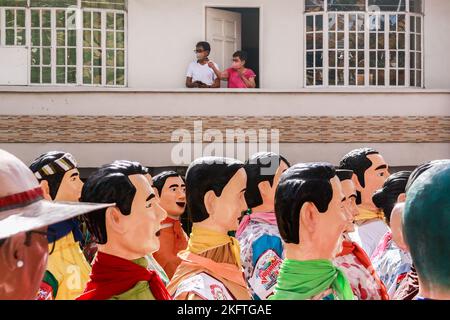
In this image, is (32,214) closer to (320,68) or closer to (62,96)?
(62,96)

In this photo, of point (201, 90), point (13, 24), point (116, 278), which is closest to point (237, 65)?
point (201, 90)

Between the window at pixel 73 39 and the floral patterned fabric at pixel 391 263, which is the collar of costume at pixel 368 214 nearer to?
the floral patterned fabric at pixel 391 263


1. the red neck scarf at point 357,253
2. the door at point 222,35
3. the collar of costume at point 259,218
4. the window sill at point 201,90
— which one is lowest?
the red neck scarf at point 357,253

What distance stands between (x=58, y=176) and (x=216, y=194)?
6.82 feet

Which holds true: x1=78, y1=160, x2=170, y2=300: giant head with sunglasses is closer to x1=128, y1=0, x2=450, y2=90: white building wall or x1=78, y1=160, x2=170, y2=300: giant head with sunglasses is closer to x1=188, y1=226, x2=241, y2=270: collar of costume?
x1=188, y1=226, x2=241, y2=270: collar of costume

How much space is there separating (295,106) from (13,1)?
16.4 ft

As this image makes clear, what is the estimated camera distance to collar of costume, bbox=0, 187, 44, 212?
2744mm

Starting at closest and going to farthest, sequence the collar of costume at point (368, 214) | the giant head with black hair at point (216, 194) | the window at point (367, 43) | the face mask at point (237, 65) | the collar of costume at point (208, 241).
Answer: the collar of costume at point (208, 241) → the giant head with black hair at point (216, 194) → the collar of costume at point (368, 214) → the face mask at point (237, 65) → the window at point (367, 43)

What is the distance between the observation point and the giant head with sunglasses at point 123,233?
427 centimetres

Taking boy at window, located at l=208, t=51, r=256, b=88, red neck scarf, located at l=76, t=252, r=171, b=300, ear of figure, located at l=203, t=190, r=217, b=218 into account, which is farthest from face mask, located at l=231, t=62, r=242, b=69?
red neck scarf, located at l=76, t=252, r=171, b=300


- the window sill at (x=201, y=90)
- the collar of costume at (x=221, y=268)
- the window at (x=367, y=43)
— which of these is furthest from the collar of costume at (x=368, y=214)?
the window at (x=367, y=43)

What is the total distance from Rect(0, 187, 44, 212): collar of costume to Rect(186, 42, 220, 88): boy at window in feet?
38.6

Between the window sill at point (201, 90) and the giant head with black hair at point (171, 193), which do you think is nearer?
the giant head with black hair at point (171, 193)
